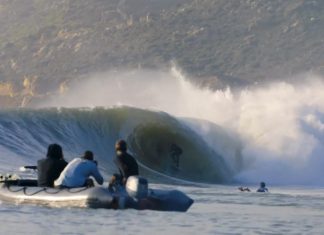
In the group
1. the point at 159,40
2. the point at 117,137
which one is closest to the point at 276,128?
the point at 117,137

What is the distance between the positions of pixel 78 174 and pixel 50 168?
668mm

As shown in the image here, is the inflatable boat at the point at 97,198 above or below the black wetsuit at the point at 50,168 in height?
below

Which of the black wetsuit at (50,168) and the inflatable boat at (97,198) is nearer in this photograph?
the inflatable boat at (97,198)

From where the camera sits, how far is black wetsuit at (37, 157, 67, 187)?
69.7ft

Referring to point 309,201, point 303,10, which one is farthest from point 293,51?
point 309,201

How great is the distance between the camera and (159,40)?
14112 centimetres

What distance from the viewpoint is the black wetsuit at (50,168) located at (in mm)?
21234

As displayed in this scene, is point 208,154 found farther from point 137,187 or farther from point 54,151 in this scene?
point 137,187

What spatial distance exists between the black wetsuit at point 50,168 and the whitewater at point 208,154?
0.80m

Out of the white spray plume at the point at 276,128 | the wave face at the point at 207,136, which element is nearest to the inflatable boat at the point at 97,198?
the wave face at the point at 207,136

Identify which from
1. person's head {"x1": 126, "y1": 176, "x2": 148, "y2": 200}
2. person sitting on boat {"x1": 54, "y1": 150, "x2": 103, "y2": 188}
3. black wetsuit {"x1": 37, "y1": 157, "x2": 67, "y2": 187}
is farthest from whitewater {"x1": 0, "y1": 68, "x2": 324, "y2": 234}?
black wetsuit {"x1": 37, "y1": 157, "x2": 67, "y2": 187}

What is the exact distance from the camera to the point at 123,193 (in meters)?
20.5

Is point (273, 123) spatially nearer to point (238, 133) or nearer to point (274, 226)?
point (238, 133)

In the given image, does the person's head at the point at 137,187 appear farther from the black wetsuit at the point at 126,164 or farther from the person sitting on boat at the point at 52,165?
the person sitting on boat at the point at 52,165
